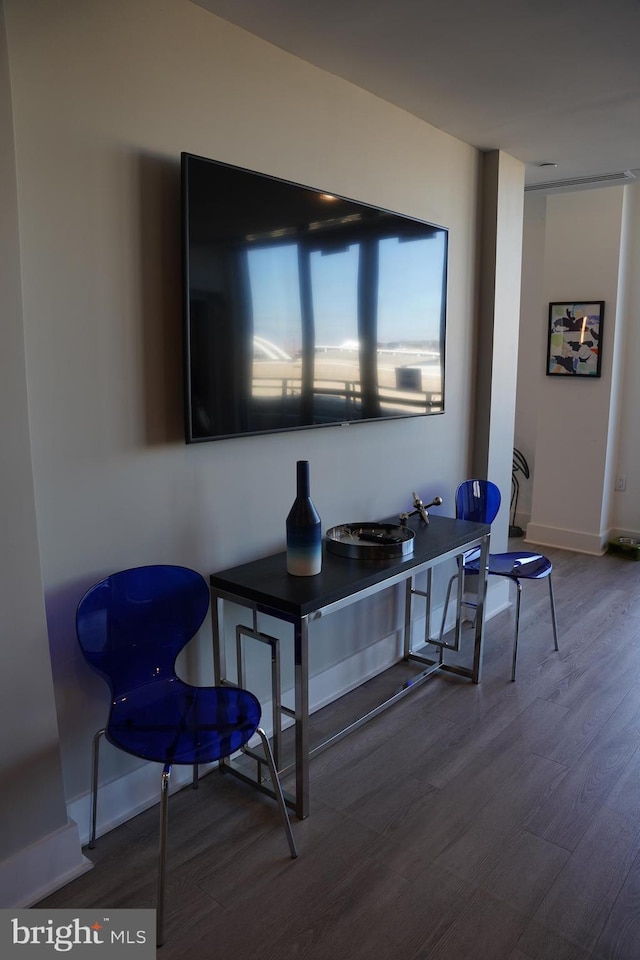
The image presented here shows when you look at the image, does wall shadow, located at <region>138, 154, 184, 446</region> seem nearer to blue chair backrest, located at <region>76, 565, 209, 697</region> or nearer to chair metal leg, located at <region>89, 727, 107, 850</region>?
blue chair backrest, located at <region>76, 565, 209, 697</region>

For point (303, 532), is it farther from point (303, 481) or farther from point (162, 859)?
point (162, 859)

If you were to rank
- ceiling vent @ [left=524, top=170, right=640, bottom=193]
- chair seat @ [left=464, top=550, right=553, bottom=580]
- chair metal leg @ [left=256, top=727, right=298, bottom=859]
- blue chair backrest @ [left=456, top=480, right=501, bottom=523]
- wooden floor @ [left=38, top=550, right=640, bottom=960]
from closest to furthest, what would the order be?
1. wooden floor @ [left=38, top=550, right=640, bottom=960]
2. chair metal leg @ [left=256, top=727, right=298, bottom=859]
3. chair seat @ [left=464, top=550, right=553, bottom=580]
4. blue chair backrest @ [left=456, top=480, right=501, bottom=523]
5. ceiling vent @ [left=524, top=170, right=640, bottom=193]

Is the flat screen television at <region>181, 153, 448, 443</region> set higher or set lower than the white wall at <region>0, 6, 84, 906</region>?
higher

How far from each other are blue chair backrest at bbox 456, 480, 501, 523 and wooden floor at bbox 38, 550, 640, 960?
0.87 metres

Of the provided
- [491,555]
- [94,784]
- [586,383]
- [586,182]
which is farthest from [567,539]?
[94,784]

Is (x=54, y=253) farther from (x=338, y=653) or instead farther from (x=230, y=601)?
(x=338, y=653)

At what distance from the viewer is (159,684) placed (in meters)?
2.12

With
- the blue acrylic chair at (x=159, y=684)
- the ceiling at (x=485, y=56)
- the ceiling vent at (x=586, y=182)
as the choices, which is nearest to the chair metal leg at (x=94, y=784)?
the blue acrylic chair at (x=159, y=684)

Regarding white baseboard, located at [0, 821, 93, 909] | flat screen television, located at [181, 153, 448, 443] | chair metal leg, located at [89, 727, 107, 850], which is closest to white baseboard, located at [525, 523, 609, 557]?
flat screen television, located at [181, 153, 448, 443]

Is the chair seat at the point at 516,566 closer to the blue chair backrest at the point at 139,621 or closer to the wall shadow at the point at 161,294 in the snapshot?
the blue chair backrest at the point at 139,621

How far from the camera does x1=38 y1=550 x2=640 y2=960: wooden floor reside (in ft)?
5.73

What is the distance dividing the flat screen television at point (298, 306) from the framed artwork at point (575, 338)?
2.22m

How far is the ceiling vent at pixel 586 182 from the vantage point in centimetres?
390

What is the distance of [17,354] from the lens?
167cm
